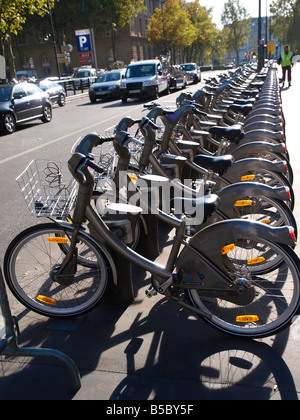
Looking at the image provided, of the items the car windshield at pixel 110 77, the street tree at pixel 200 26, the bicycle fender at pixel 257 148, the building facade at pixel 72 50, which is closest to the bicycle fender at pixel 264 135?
the bicycle fender at pixel 257 148

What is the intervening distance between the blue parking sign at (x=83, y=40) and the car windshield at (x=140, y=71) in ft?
43.4

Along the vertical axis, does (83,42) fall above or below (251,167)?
above

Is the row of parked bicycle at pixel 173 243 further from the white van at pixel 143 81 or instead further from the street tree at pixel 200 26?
the street tree at pixel 200 26

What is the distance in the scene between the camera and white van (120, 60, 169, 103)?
21.3m

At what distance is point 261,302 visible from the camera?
3.30m

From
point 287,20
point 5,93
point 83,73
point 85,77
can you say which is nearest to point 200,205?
point 5,93

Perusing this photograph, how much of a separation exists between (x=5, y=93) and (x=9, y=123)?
42.6 inches

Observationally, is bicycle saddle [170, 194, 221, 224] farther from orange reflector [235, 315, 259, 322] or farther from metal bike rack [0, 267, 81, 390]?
metal bike rack [0, 267, 81, 390]

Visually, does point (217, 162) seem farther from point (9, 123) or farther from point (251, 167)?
point (9, 123)

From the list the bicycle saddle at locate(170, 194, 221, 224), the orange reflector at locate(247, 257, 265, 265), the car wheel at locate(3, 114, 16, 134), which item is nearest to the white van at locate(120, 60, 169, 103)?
the car wheel at locate(3, 114, 16, 134)

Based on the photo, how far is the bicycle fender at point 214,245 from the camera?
279 cm

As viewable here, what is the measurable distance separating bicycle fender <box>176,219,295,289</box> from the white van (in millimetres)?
19285

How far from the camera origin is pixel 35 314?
3.44 meters
